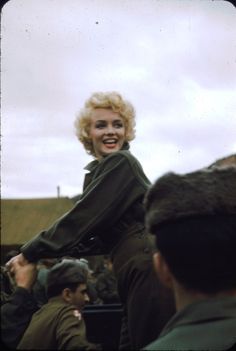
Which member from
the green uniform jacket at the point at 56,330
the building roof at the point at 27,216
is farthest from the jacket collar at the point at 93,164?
the building roof at the point at 27,216

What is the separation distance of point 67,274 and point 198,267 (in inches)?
76.8

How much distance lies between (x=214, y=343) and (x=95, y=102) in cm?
148

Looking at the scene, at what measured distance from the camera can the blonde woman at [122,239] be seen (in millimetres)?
2398

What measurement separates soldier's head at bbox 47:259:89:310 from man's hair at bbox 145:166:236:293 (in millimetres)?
1658

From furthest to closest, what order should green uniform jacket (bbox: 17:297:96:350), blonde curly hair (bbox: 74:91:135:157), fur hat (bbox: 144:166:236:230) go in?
blonde curly hair (bbox: 74:91:135:157)
green uniform jacket (bbox: 17:297:96:350)
fur hat (bbox: 144:166:236:230)

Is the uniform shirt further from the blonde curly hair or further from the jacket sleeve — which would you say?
the blonde curly hair

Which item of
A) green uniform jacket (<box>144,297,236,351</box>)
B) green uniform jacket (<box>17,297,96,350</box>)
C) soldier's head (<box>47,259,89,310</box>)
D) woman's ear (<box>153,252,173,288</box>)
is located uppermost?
woman's ear (<box>153,252,173,288</box>)

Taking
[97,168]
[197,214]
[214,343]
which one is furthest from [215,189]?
[97,168]

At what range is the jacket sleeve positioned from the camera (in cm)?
246

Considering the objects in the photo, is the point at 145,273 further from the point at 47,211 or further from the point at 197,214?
the point at 47,211

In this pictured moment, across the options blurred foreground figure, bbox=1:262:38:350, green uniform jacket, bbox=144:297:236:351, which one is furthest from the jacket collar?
green uniform jacket, bbox=144:297:236:351

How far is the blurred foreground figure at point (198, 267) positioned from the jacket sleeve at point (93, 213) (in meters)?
0.73

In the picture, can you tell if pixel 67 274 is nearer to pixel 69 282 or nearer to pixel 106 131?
pixel 69 282

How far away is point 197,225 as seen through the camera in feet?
5.48
